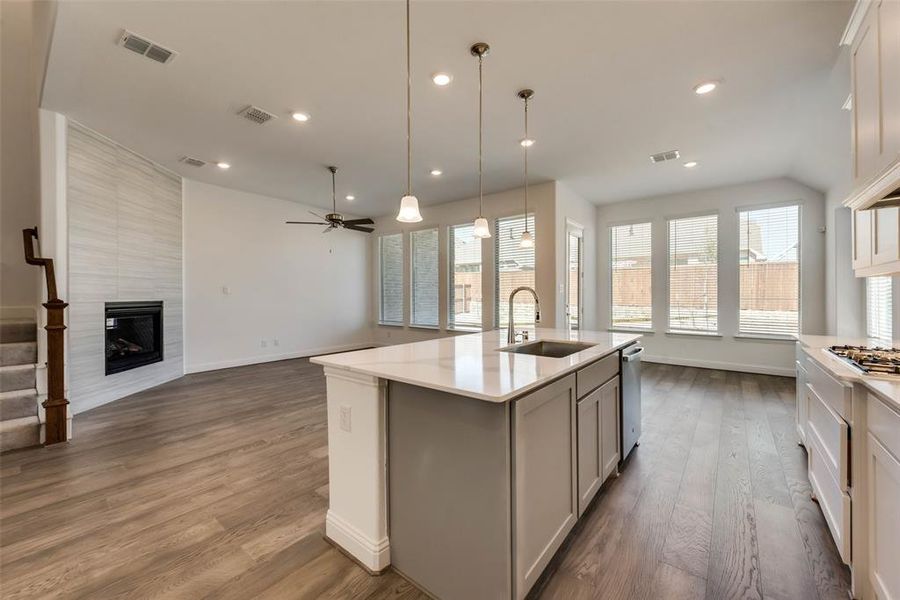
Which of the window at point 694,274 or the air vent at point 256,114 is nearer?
the air vent at point 256,114

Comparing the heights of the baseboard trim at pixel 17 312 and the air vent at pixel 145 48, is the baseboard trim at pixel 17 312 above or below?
below

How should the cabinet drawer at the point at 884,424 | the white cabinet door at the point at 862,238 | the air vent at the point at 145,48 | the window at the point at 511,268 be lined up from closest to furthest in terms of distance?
the cabinet drawer at the point at 884,424, the white cabinet door at the point at 862,238, the air vent at the point at 145,48, the window at the point at 511,268

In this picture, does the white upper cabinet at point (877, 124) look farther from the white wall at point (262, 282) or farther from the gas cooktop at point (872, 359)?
the white wall at point (262, 282)

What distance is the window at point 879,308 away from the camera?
3.37 m

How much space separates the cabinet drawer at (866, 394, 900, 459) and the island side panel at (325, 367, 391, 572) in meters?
1.83

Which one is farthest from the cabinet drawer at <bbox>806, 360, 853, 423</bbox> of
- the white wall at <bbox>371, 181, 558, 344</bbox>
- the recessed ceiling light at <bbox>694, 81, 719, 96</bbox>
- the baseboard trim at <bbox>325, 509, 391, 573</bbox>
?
the white wall at <bbox>371, 181, 558, 344</bbox>

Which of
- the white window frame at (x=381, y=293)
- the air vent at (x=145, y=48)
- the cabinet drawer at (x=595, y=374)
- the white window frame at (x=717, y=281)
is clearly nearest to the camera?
the cabinet drawer at (x=595, y=374)

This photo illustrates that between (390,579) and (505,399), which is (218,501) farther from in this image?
(505,399)

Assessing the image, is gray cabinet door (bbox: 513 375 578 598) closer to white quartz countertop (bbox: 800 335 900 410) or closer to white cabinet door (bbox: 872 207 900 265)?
white quartz countertop (bbox: 800 335 900 410)

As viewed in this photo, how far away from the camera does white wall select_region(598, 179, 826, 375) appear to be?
16.7 feet

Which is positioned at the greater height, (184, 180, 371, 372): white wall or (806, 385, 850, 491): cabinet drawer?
(184, 180, 371, 372): white wall

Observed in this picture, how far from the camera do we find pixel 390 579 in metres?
1.60

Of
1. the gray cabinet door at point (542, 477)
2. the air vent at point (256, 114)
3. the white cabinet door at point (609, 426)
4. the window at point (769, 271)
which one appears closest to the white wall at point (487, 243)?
the window at point (769, 271)

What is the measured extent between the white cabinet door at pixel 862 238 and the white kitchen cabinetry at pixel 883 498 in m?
1.15
